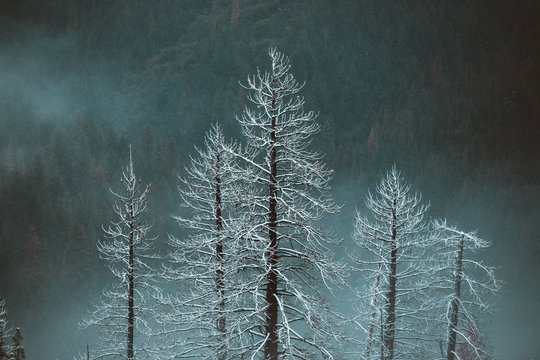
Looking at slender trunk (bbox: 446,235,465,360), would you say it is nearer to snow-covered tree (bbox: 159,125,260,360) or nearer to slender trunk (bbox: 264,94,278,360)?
snow-covered tree (bbox: 159,125,260,360)

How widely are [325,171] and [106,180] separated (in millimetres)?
137916

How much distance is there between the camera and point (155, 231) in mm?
103125

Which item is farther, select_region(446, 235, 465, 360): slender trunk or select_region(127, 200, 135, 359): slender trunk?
select_region(446, 235, 465, 360): slender trunk

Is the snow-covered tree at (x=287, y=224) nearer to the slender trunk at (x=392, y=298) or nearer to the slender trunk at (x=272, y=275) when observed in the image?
the slender trunk at (x=272, y=275)

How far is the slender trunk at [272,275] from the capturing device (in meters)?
10.3

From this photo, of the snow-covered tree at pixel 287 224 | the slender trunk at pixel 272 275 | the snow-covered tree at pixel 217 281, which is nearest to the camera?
the snow-covered tree at pixel 287 224

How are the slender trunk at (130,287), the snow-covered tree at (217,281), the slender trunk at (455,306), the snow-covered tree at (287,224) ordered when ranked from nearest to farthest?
the snow-covered tree at (287,224) → the snow-covered tree at (217,281) → the slender trunk at (130,287) → the slender trunk at (455,306)

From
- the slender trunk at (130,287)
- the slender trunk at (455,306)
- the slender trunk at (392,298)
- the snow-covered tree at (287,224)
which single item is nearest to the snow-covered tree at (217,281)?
the snow-covered tree at (287,224)

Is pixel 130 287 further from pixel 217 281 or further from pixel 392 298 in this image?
pixel 392 298

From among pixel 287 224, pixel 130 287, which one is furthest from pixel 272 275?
pixel 130 287

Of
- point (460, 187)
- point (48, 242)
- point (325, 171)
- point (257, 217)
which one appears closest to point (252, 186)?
point (257, 217)

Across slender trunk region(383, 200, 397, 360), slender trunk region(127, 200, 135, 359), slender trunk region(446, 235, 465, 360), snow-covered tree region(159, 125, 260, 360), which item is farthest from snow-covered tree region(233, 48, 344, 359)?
slender trunk region(446, 235, 465, 360)

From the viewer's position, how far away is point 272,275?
10.5m

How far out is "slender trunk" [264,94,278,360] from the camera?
10266 mm
